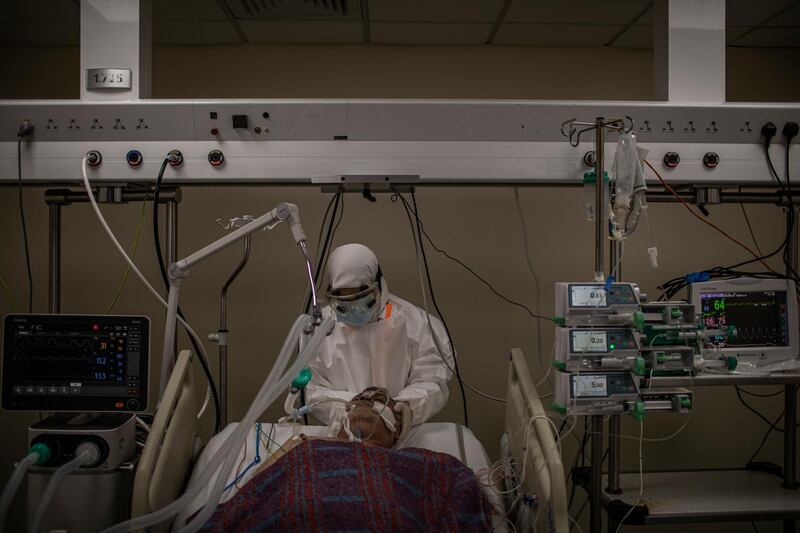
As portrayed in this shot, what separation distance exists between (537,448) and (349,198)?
4.92ft

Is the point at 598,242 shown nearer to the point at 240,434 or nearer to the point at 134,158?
the point at 240,434

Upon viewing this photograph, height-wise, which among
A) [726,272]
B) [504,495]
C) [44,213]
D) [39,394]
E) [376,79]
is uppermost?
[376,79]

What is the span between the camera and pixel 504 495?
4.49 feet

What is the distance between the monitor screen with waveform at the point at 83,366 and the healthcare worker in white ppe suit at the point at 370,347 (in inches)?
21.7

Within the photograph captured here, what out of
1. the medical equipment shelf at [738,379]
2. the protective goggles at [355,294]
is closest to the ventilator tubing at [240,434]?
the protective goggles at [355,294]

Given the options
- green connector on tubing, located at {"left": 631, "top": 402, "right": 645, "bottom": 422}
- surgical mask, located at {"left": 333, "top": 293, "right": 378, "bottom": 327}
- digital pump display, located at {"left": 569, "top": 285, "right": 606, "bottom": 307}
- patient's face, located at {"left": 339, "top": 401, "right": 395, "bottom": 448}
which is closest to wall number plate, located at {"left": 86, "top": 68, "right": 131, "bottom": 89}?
surgical mask, located at {"left": 333, "top": 293, "right": 378, "bottom": 327}

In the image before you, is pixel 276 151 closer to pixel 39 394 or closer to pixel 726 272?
pixel 39 394

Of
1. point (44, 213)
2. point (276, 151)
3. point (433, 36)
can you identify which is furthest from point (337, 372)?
point (44, 213)

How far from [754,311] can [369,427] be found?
1391 mm

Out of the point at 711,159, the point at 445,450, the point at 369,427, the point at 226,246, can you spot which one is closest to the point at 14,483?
the point at 226,246

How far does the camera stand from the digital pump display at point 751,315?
167 cm

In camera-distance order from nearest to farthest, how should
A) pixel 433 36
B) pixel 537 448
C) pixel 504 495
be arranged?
pixel 537 448 → pixel 504 495 → pixel 433 36

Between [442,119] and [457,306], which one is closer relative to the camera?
[442,119]

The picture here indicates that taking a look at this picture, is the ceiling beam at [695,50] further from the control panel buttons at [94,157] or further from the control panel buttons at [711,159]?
the control panel buttons at [94,157]
